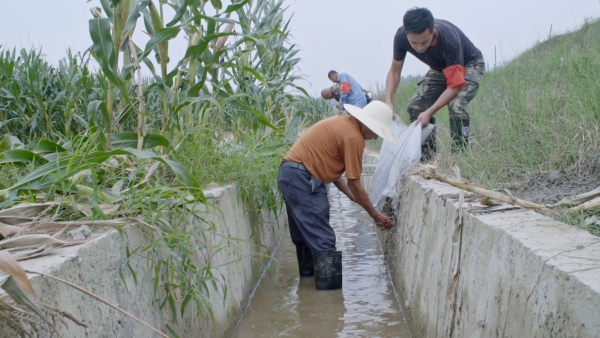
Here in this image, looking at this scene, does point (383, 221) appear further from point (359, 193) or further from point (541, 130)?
point (541, 130)

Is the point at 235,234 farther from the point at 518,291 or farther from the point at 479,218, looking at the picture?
the point at 518,291

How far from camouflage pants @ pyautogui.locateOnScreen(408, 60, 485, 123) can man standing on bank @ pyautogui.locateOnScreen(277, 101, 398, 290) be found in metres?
0.79

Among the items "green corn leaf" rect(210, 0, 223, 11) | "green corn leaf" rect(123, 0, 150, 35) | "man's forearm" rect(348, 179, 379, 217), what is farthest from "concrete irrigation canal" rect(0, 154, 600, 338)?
"green corn leaf" rect(210, 0, 223, 11)

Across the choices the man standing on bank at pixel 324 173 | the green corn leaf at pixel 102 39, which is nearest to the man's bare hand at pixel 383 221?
the man standing on bank at pixel 324 173

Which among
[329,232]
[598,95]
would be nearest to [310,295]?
[329,232]

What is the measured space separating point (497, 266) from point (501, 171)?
5.49 ft

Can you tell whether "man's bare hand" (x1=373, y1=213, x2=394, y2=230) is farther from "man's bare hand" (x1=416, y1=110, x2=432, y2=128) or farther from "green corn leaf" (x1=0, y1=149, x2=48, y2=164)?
"green corn leaf" (x1=0, y1=149, x2=48, y2=164)

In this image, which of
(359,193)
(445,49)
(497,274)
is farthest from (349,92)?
(497,274)

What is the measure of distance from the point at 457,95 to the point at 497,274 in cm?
298

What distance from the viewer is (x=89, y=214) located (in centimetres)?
217

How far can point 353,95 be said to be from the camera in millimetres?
9469

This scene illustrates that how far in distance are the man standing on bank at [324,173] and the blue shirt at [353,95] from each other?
17.5ft

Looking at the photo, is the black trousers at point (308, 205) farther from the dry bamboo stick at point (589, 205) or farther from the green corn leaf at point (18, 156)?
the dry bamboo stick at point (589, 205)

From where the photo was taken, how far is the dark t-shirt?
4312mm
